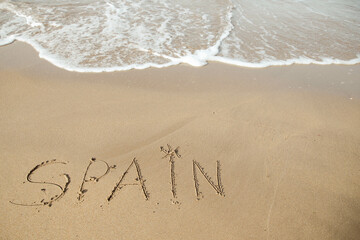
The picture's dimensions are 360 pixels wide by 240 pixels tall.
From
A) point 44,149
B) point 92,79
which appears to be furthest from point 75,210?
point 92,79

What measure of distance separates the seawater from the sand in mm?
652

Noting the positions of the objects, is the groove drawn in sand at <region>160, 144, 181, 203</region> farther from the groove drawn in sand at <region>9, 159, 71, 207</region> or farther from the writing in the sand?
the groove drawn in sand at <region>9, 159, 71, 207</region>

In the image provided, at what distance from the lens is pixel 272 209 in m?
2.38

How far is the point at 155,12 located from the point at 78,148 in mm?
5641

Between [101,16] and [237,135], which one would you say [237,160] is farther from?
[101,16]

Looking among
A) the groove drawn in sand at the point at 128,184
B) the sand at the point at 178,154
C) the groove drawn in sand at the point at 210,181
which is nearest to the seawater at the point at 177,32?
the sand at the point at 178,154

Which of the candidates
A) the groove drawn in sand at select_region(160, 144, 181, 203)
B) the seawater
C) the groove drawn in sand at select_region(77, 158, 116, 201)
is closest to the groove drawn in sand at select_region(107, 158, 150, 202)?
the groove drawn in sand at select_region(77, 158, 116, 201)

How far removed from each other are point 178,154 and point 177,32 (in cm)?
409

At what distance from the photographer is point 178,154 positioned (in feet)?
9.45

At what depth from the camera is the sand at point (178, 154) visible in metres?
2.24

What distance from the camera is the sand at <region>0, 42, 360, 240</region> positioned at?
224cm

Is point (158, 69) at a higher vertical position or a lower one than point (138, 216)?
higher

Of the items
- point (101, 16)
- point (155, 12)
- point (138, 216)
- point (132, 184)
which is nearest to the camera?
point (138, 216)

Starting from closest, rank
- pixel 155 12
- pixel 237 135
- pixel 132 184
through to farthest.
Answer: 1. pixel 132 184
2. pixel 237 135
3. pixel 155 12
